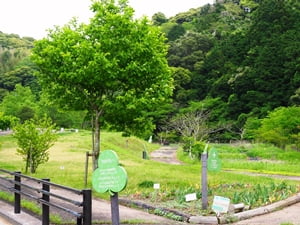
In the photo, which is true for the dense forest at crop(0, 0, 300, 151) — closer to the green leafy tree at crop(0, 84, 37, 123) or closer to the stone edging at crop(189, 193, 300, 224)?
the green leafy tree at crop(0, 84, 37, 123)

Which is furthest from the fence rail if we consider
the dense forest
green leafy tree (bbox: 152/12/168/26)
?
green leafy tree (bbox: 152/12/168/26)

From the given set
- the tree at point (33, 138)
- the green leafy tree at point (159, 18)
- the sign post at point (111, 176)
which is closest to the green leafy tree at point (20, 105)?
the tree at point (33, 138)

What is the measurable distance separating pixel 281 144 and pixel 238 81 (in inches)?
907

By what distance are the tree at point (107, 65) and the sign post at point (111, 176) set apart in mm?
7574

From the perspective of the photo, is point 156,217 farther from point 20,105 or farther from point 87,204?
point 20,105

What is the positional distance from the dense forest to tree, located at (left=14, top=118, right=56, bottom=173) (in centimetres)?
2413

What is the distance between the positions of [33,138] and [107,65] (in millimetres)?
6535

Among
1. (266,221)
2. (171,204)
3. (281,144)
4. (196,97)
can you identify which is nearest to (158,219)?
(171,204)

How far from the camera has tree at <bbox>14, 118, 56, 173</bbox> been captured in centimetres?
1756

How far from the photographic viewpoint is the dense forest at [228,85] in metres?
51.3

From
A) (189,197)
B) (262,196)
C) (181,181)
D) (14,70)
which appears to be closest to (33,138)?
(181,181)

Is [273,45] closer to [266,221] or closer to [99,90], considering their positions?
[99,90]

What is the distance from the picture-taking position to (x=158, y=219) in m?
9.00

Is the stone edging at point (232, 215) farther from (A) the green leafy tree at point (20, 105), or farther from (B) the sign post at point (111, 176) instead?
(A) the green leafy tree at point (20, 105)
